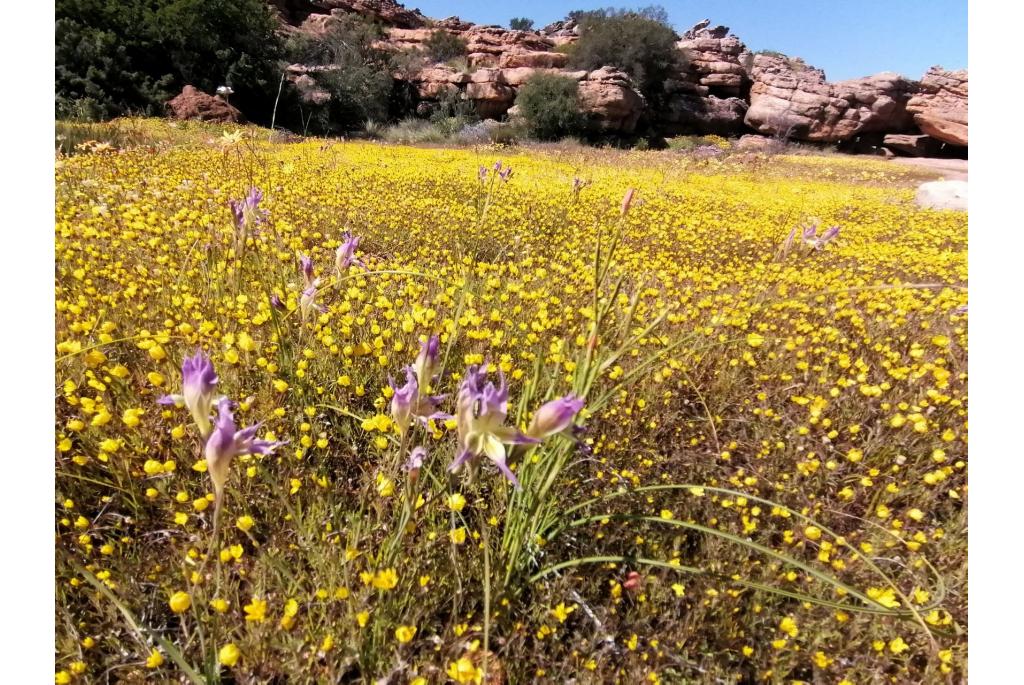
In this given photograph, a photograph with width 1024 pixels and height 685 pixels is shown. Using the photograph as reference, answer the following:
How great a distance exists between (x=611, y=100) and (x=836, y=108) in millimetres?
14793

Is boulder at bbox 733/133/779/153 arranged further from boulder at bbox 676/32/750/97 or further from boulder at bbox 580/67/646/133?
boulder at bbox 580/67/646/133

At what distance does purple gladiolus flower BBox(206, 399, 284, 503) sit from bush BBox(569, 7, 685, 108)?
38.3 meters

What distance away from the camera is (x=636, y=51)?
3472cm

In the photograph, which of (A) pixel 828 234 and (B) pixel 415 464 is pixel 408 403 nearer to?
(B) pixel 415 464

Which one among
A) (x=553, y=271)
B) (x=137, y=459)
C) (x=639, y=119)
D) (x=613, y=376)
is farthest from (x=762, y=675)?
(x=639, y=119)

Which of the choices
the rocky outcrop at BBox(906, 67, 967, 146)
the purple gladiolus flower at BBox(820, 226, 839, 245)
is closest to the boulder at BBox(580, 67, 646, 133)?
the rocky outcrop at BBox(906, 67, 967, 146)

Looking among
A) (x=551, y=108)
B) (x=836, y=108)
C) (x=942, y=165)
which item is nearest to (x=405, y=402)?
(x=551, y=108)

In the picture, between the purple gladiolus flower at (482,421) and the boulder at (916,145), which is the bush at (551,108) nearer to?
the boulder at (916,145)

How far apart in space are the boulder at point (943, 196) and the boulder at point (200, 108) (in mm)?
20278

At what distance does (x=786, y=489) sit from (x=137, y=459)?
259cm

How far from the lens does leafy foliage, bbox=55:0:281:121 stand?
61.3 ft

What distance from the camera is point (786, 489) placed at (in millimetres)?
2242

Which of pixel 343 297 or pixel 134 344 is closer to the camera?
pixel 134 344

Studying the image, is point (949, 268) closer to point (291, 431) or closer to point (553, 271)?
point (553, 271)
